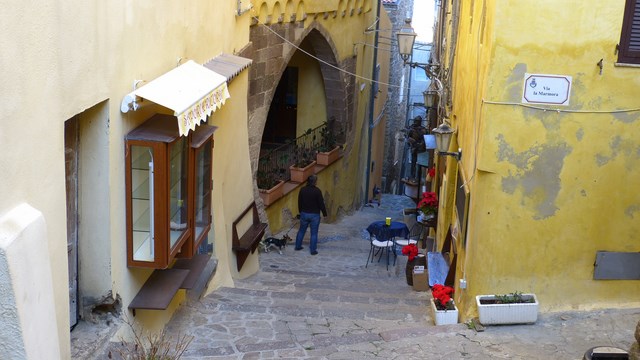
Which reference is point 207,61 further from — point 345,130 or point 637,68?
point 345,130

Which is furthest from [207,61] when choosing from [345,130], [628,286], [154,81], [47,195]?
[345,130]

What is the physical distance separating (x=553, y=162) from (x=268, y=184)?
292 inches

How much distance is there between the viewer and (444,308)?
8211mm

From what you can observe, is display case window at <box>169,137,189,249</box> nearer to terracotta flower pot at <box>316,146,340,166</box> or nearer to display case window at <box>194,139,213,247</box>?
display case window at <box>194,139,213,247</box>

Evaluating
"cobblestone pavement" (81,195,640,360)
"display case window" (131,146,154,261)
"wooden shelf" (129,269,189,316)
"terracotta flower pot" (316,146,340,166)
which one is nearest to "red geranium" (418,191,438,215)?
"cobblestone pavement" (81,195,640,360)

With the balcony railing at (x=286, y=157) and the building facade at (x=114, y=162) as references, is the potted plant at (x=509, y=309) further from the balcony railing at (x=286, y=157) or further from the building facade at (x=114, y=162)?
the balcony railing at (x=286, y=157)

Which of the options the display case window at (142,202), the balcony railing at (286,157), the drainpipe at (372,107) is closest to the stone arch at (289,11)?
the balcony railing at (286,157)

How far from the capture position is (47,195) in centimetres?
459

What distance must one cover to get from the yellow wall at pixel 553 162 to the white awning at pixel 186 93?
254 cm

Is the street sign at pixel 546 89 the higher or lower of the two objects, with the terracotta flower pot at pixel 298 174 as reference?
higher

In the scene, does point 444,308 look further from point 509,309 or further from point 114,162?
point 114,162

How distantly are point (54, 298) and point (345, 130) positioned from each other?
14271 mm

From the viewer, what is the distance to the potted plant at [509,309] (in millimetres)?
7633

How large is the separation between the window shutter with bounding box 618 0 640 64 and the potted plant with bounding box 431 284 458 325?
292cm
